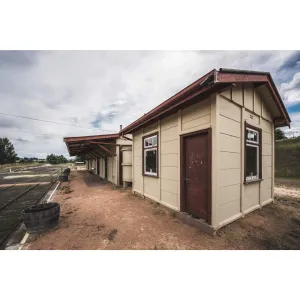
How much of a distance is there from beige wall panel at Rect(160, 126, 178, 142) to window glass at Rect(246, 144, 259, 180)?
203 cm

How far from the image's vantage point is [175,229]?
3.49 metres

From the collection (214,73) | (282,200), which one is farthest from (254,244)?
(282,200)

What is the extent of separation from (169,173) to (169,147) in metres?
0.79

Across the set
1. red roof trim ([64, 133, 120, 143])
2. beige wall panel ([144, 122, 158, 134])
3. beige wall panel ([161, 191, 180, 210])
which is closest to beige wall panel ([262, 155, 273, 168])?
beige wall panel ([161, 191, 180, 210])

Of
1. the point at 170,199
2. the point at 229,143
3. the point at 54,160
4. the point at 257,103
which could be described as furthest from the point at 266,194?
the point at 54,160

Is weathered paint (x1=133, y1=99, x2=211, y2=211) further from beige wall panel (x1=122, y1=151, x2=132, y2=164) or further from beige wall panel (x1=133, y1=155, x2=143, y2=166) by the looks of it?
beige wall panel (x1=122, y1=151, x2=132, y2=164)

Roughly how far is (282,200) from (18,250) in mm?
8263

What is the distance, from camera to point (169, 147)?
464 centimetres

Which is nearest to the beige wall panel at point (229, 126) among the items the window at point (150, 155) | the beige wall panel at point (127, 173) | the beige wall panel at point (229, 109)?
the beige wall panel at point (229, 109)

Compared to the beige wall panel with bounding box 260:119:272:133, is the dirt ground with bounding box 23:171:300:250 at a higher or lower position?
lower

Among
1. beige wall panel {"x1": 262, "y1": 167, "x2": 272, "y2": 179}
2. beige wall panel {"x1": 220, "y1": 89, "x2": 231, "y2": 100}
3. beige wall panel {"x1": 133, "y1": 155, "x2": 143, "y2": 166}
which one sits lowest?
beige wall panel {"x1": 262, "y1": 167, "x2": 272, "y2": 179}

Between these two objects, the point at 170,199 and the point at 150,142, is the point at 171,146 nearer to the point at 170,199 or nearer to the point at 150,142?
the point at 150,142

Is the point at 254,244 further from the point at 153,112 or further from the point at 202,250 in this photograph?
the point at 153,112

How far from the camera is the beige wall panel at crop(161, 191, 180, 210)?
4.32m
